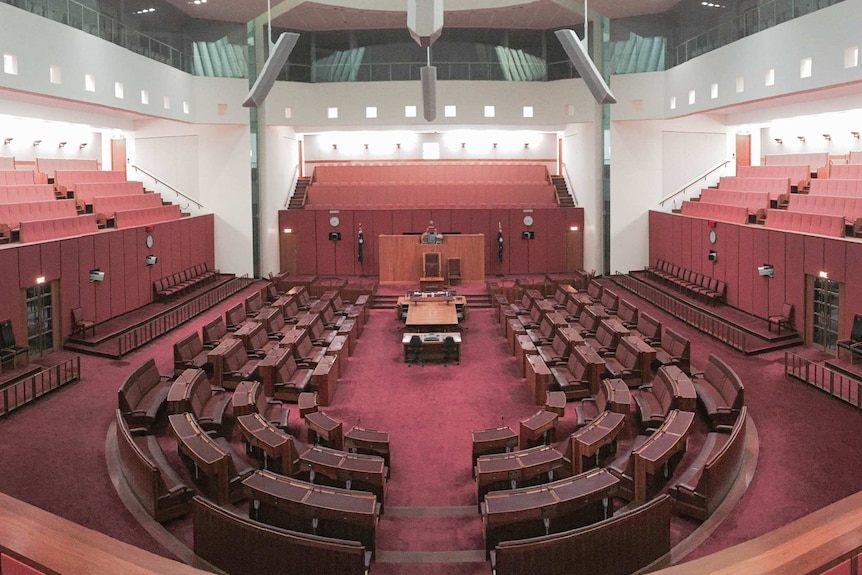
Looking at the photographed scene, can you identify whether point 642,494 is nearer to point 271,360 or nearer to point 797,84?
point 271,360

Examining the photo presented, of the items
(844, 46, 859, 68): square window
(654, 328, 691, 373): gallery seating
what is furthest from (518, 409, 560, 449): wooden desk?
(844, 46, 859, 68): square window

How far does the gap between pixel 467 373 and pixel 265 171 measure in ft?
44.8

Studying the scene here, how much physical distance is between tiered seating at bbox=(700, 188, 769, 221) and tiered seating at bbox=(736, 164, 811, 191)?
3.02 feet

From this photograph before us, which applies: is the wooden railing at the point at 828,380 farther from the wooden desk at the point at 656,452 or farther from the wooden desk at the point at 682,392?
the wooden desk at the point at 656,452

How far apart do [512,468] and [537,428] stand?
164cm

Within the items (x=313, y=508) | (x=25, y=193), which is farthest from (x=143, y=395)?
(x=25, y=193)

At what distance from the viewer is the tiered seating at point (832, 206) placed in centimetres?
1564

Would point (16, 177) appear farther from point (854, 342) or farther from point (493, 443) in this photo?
point (854, 342)

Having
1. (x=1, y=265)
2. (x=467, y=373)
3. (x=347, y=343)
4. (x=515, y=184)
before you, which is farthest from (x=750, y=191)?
(x=1, y=265)

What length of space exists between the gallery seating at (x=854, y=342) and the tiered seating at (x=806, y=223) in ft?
8.74

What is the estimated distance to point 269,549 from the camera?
645 cm

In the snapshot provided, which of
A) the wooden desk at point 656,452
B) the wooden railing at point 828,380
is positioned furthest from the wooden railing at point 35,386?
the wooden railing at point 828,380

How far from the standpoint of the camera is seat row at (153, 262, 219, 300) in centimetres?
2070

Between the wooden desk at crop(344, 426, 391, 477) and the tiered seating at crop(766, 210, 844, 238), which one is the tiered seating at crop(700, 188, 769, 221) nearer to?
the tiered seating at crop(766, 210, 844, 238)
